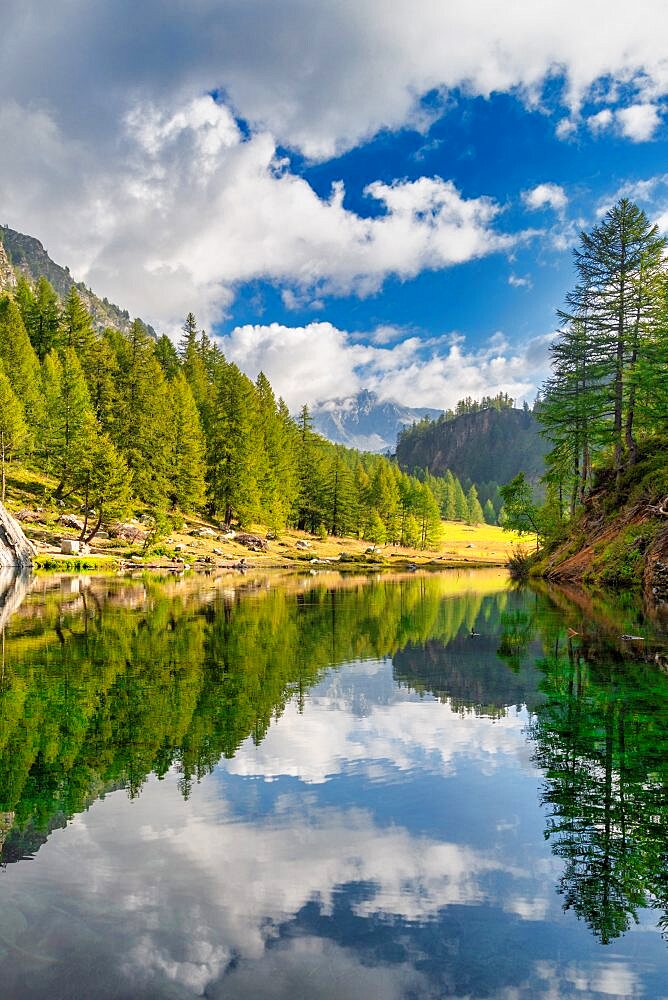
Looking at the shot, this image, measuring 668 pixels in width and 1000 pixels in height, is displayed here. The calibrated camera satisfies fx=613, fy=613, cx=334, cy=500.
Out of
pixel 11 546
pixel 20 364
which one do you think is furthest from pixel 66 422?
pixel 11 546

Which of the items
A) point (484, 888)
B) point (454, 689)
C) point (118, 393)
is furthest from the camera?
point (118, 393)

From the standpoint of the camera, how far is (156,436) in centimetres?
6956

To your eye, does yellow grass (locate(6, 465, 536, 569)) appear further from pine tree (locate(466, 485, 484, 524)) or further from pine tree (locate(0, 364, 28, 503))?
Result: pine tree (locate(466, 485, 484, 524))

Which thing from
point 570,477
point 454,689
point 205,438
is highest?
point 205,438

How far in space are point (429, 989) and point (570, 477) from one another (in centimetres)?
5226

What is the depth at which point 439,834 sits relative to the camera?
5.93 m

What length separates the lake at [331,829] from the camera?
4.00 m

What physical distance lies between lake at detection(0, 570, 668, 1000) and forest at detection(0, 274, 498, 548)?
5024 centimetres

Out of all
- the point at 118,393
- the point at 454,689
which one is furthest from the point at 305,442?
the point at 454,689

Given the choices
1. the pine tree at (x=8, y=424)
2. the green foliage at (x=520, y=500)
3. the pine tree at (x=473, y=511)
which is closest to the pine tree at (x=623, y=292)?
the green foliage at (x=520, y=500)

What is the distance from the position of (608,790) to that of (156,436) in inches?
2665

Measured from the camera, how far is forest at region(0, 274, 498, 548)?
60.7 metres

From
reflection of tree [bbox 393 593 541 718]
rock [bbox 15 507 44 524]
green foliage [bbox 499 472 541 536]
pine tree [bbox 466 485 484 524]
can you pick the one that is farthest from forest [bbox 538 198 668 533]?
pine tree [bbox 466 485 484 524]

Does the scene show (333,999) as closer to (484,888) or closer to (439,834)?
(484,888)
